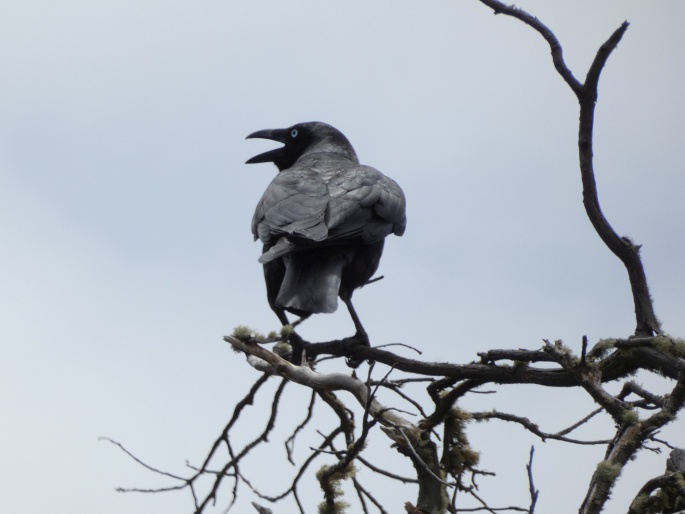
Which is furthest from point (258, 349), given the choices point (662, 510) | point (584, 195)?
point (662, 510)

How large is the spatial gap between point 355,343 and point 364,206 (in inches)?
41.2

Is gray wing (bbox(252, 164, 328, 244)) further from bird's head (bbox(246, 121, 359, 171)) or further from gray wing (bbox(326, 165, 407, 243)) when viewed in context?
bird's head (bbox(246, 121, 359, 171))

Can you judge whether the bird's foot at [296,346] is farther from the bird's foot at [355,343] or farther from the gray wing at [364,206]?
the gray wing at [364,206]

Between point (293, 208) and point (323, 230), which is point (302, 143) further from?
point (323, 230)

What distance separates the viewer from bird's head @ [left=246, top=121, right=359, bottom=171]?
873 cm

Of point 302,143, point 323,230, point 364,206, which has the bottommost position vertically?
point 323,230

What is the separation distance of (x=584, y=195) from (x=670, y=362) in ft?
2.38

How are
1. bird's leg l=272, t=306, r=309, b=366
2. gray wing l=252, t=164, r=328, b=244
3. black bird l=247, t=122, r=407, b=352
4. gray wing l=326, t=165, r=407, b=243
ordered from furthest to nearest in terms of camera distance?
gray wing l=326, t=165, r=407, b=243 < gray wing l=252, t=164, r=328, b=244 < black bird l=247, t=122, r=407, b=352 < bird's leg l=272, t=306, r=309, b=366

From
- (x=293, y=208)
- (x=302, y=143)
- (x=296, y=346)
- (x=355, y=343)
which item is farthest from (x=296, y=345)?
(x=302, y=143)

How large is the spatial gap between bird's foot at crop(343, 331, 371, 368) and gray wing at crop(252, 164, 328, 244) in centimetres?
65

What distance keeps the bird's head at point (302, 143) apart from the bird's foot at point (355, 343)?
247 cm

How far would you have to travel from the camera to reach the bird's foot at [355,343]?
6.10 meters

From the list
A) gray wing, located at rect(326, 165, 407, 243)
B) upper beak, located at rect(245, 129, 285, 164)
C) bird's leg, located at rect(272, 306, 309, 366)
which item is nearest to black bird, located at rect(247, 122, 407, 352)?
gray wing, located at rect(326, 165, 407, 243)

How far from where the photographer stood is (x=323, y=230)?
20.3 ft
